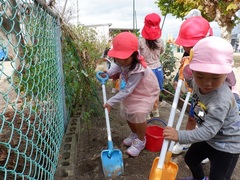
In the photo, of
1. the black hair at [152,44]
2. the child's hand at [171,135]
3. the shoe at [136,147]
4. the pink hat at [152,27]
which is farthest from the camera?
the black hair at [152,44]

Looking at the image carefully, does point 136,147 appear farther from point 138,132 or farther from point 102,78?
point 102,78

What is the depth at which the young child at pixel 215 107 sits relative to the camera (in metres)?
1.30

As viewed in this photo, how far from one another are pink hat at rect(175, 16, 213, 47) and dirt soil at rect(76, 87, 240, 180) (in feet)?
4.40

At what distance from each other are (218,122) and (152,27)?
2.11 m

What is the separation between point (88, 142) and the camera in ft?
9.35

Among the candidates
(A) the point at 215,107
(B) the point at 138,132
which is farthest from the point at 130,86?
(A) the point at 215,107

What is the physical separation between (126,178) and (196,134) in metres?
1.05

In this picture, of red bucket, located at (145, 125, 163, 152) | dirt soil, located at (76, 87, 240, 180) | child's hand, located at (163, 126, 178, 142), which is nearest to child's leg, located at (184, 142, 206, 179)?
dirt soil, located at (76, 87, 240, 180)

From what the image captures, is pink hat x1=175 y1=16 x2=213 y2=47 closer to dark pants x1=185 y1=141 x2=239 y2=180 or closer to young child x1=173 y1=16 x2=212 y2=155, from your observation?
young child x1=173 y1=16 x2=212 y2=155

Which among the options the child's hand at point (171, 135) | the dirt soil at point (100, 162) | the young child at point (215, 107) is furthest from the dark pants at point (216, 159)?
the dirt soil at point (100, 162)

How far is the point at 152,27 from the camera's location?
3156 millimetres

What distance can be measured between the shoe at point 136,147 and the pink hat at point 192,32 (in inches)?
48.1

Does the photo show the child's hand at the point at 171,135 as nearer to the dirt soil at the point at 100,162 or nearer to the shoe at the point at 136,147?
the dirt soil at the point at 100,162

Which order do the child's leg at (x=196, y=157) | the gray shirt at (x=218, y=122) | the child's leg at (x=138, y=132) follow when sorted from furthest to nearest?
the child's leg at (x=138, y=132)
the child's leg at (x=196, y=157)
the gray shirt at (x=218, y=122)
